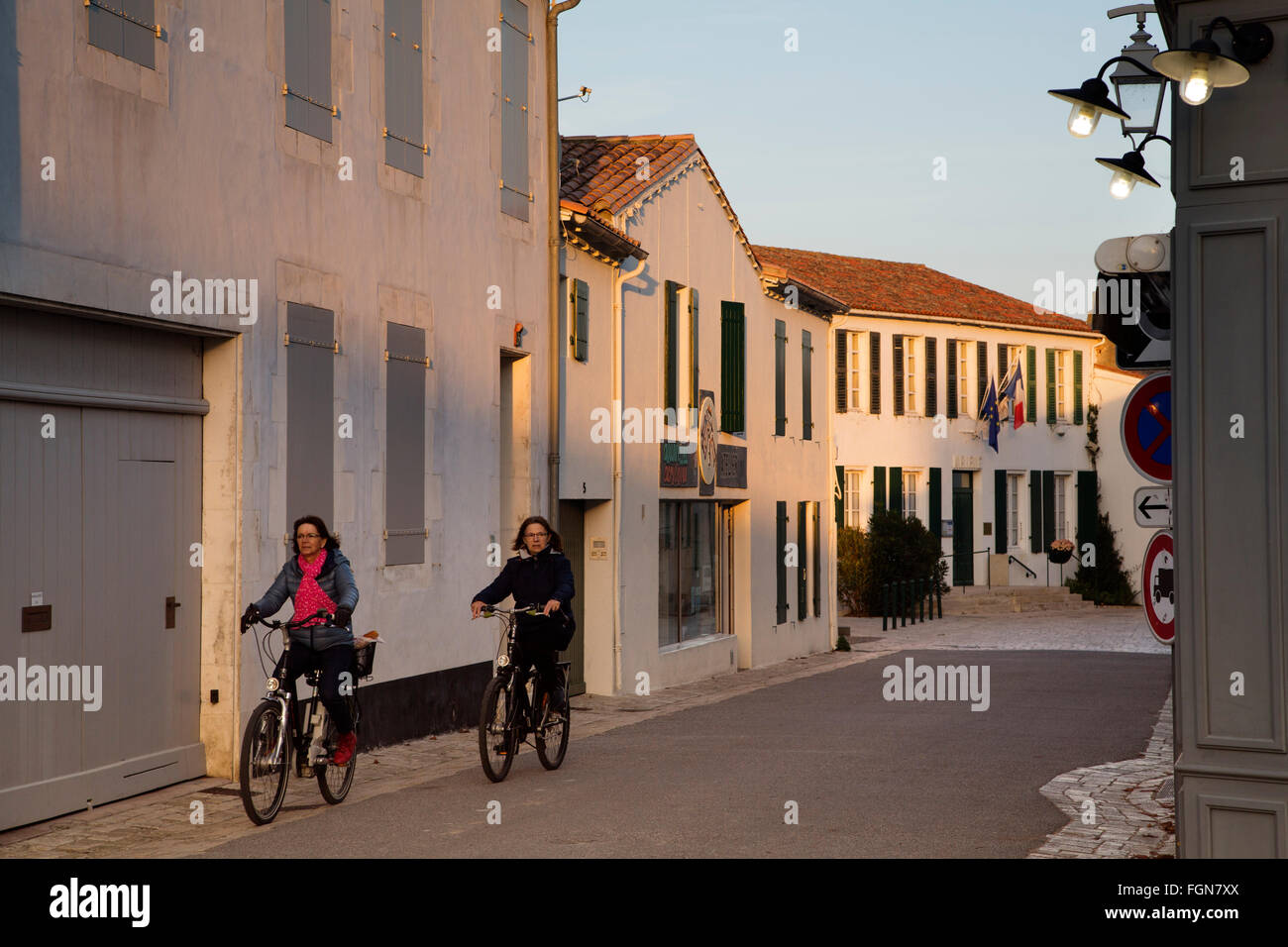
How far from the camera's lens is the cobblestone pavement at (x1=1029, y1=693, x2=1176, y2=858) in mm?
8000

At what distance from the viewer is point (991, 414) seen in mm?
39406

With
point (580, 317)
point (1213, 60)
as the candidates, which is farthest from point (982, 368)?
A: point (1213, 60)

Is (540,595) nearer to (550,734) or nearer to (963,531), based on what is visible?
(550,734)

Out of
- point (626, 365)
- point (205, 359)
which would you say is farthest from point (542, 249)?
point (205, 359)

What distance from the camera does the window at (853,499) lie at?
1497 inches

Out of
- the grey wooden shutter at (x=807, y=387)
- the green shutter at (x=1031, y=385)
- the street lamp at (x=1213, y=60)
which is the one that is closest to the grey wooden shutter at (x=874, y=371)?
the green shutter at (x=1031, y=385)

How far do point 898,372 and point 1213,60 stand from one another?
33.8m

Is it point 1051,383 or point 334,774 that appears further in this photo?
point 1051,383

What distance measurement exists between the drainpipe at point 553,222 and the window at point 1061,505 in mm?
29066

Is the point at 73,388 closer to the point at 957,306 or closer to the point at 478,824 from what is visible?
the point at 478,824

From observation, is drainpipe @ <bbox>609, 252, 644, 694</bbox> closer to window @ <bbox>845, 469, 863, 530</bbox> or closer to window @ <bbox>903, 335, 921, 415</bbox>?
window @ <bbox>845, 469, 863, 530</bbox>

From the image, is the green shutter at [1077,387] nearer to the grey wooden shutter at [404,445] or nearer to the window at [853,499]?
the window at [853,499]

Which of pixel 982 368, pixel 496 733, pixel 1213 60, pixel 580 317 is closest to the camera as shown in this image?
pixel 1213 60

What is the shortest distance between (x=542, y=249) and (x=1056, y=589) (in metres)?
27.3
